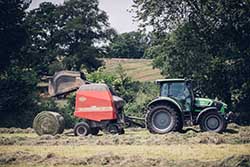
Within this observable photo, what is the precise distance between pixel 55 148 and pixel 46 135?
4630mm

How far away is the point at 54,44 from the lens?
63625 mm

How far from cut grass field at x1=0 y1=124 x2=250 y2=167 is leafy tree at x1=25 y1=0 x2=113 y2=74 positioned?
38.6 m

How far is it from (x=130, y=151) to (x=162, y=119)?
20.2ft

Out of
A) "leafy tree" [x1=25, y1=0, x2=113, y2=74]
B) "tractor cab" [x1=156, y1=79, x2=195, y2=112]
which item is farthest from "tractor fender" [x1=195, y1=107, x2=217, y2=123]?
"leafy tree" [x1=25, y1=0, x2=113, y2=74]

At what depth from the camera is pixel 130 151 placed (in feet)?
57.1

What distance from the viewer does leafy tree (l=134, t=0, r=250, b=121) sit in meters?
31.9

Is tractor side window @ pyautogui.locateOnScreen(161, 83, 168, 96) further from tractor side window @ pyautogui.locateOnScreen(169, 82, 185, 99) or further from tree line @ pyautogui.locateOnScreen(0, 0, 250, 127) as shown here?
tree line @ pyautogui.locateOnScreen(0, 0, 250, 127)

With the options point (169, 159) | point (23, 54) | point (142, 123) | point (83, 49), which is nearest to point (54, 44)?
point (83, 49)

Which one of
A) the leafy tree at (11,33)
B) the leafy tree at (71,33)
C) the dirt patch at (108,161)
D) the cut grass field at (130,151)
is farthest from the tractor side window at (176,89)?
the leafy tree at (71,33)

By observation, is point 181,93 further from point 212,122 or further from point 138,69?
point 138,69

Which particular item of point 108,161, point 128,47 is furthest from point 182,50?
point 128,47

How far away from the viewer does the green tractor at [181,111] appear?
75.0ft

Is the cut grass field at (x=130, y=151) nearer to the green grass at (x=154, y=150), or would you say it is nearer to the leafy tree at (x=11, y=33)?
the green grass at (x=154, y=150)

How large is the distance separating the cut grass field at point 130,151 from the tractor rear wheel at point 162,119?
1.23 meters
